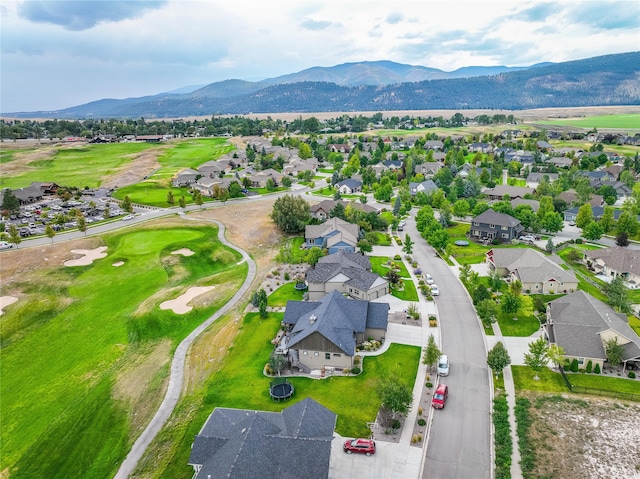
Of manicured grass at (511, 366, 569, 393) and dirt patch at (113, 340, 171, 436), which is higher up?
manicured grass at (511, 366, 569, 393)

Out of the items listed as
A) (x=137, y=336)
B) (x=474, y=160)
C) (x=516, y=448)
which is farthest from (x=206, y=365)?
(x=474, y=160)

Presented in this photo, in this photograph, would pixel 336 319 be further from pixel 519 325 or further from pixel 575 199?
pixel 575 199

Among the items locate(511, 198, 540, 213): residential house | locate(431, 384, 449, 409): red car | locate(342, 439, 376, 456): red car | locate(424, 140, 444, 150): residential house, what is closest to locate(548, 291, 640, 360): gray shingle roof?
locate(431, 384, 449, 409): red car

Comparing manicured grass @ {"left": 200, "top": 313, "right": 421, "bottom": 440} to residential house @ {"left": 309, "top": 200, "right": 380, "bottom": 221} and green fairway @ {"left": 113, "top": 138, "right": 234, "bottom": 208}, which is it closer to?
residential house @ {"left": 309, "top": 200, "right": 380, "bottom": 221}

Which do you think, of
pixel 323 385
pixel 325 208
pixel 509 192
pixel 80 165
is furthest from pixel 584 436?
pixel 80 165

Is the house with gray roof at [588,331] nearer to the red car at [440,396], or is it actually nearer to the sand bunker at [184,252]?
the red car at [440,396]

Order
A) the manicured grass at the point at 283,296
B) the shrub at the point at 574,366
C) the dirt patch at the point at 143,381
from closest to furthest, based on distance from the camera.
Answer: the dirt patch at the point at 143,381, the shrub at the point at 574,366, the manicured grass at the point at 283,296

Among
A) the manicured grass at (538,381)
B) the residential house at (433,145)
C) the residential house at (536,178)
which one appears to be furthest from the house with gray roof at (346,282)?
the residential house at (433,145)
